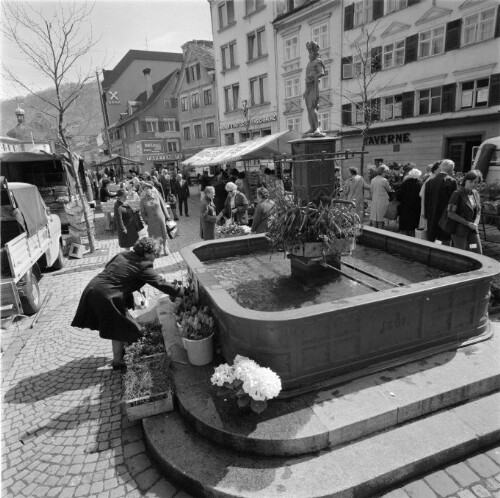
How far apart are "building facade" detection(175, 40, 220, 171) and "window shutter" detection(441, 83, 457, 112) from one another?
20991mm

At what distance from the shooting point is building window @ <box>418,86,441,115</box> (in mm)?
19641

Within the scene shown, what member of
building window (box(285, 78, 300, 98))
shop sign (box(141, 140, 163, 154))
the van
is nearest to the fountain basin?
the van

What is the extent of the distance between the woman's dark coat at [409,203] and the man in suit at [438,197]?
145 centimetres

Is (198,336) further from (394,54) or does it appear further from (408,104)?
(394,54)

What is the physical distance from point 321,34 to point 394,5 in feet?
17.2

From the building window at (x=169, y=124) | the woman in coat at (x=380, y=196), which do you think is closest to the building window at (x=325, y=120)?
the woman in coat at (x=380, y=196)

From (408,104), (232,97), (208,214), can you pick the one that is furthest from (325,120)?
(208,214)

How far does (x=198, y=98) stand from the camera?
38000 mm

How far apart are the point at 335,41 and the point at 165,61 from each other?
4469 cm

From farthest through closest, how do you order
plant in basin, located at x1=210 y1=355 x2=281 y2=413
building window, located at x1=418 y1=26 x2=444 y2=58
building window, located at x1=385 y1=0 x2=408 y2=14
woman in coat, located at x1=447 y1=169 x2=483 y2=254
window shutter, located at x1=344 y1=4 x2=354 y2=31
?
window shutter, located at x1=344 y1=4 x2=354 y2=31, building window, located at x1=385 y1=0 x2=408 y2=14, building window, located at x1=418 y1=26 x2=444 y2=58, woman in coat, located at x1=447 y1=169 x2=483 y2=254, plant in basin, located at x1=210 y1=355 x2=281 y2=413

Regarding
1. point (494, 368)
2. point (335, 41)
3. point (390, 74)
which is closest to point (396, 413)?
point (494, 368)

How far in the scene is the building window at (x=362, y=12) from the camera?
21.5 metres

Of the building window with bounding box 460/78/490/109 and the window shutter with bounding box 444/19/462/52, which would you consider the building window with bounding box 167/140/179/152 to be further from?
the building window with bounding box 460/78/490/109

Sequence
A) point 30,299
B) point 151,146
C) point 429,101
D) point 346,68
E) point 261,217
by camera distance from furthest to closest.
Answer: point 151,146 < point 346,68 < point 429,101 < point 261,217 < point 30,299
